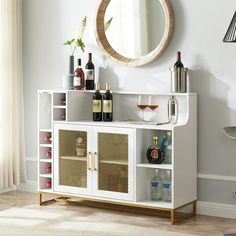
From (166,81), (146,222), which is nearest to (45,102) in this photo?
(166,81)

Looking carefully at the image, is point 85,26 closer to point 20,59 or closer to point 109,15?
point 109,15

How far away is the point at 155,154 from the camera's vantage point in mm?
5020

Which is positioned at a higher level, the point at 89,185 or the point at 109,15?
the point at 109,15

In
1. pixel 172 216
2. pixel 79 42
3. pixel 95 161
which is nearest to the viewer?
pixel 172 216

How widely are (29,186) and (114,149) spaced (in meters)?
1.35

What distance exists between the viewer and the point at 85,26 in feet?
18.7

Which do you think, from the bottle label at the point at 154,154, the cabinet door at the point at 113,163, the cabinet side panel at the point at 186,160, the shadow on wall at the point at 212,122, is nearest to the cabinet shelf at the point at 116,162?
the cabinet door at the point at 113,163

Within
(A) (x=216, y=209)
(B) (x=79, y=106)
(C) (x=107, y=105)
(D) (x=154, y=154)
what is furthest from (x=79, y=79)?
(A) (x=216, y=209)

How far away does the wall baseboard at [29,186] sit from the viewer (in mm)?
6117

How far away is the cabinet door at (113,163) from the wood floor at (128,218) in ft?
0.57

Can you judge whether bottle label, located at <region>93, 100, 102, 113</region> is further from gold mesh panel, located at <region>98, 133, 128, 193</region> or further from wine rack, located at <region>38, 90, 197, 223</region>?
gold mesh panel, located at <region>98, 133, 128, 193</region>

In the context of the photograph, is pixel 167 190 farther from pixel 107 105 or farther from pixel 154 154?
pixel 107 105

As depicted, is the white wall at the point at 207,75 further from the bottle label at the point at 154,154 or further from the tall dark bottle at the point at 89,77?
the bottle label at the point at 154,154

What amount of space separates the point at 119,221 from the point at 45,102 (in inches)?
52.3
